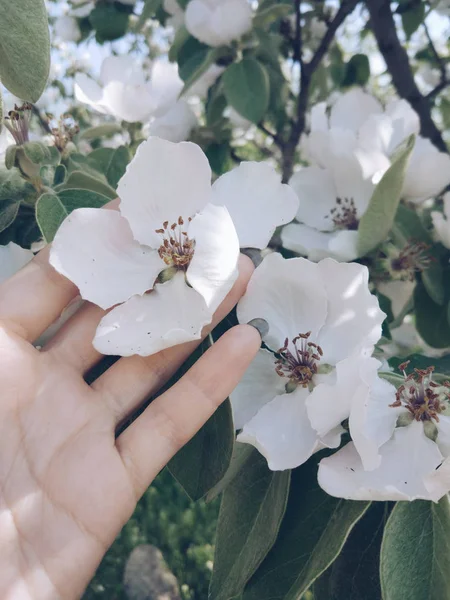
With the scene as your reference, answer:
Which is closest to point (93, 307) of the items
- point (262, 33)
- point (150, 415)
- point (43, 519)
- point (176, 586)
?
point (150, 415)

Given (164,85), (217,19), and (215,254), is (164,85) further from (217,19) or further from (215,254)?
(215,254)

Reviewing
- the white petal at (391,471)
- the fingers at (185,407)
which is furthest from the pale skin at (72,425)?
A: the white petal at (391,471)

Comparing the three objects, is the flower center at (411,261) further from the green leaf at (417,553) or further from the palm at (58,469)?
the palm at (58,469)

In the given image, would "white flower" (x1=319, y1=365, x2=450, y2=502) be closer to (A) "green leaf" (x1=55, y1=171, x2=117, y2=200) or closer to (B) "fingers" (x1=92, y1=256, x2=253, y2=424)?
(B) "fingers" (x1=92, y1=256, x2=253, y2=424)

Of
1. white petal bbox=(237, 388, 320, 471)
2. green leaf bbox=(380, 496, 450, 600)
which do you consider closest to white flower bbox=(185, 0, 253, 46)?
white petal bbox=(237, 388, 320, 471)

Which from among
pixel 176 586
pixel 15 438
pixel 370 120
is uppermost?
pixel 370 120

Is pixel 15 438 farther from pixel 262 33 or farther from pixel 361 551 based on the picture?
pixel 262 33
